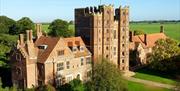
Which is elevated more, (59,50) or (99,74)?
(59,50)

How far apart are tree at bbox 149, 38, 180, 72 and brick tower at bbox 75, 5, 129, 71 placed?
6.88 meters

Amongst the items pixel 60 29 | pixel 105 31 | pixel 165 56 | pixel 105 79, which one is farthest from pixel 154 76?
pixel 60 29

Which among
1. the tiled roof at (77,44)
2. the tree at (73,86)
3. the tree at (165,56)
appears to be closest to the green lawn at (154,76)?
the tree at (165,56)

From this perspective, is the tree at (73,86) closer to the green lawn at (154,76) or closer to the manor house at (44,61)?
the manor house at (44,61)

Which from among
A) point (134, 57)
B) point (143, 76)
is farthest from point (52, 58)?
point (134, 57)

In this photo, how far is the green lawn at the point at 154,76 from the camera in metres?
56.2

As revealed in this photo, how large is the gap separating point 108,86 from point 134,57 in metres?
30.6

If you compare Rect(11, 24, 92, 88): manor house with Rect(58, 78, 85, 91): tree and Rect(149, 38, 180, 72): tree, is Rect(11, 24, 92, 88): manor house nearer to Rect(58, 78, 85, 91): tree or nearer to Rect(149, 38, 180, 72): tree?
Rect(58, 78, 85, 91): tree

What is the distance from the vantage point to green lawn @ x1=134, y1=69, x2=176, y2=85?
2212 inches

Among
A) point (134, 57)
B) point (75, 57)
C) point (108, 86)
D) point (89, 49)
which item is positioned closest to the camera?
point (108, 86)

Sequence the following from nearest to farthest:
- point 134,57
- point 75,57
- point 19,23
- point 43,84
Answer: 1. point 43,84
2. point 75,57
3. point 134,57
4. point 19,23

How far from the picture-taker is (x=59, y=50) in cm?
4816

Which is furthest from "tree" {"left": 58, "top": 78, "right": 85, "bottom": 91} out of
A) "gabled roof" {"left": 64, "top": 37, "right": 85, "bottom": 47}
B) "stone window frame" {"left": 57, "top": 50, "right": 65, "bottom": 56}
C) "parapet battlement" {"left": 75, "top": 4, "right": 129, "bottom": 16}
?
"parapet battlement" {"left": 75, "top": 4, "right": 129, "bottom": 16}

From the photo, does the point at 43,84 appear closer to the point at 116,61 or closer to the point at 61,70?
the point at 61,70
